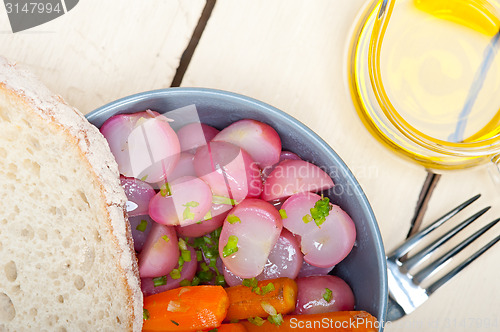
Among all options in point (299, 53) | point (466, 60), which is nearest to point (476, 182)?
point (466, 60)

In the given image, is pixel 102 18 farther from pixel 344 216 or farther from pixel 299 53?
pixel 344 216

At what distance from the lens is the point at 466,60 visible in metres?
0.81

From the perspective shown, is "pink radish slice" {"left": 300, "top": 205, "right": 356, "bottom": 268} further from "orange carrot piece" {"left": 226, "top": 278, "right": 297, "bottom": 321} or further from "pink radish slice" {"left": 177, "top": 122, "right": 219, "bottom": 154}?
"pink radish slice" {"left": 177, "top": 122, "right": 219, "bottom": 154}

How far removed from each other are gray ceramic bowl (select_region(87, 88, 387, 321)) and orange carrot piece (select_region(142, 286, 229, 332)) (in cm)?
20

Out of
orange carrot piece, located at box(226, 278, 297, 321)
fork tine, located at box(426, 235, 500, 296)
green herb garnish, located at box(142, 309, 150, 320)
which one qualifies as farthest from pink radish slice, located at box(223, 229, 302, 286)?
fork tine, located at box(426, 235, 500, 296)

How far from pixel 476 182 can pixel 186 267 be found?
48 cm

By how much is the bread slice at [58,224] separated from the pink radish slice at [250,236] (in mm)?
126

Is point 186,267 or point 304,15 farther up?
point 304,15

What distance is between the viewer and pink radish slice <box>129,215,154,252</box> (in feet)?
2.30

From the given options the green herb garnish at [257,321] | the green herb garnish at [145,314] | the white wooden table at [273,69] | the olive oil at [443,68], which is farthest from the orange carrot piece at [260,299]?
the olive oil at [443,68]

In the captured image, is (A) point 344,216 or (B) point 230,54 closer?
(A) point 344,216

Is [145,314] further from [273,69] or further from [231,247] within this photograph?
[273,69]

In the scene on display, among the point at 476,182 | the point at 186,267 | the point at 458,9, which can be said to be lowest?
the point at 186,267

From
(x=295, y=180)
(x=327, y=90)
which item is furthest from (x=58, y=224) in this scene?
(x=327, y=90)
